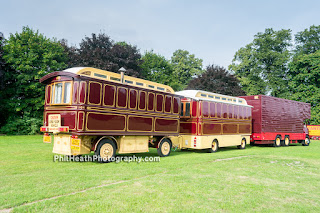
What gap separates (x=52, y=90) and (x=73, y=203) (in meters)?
7.32

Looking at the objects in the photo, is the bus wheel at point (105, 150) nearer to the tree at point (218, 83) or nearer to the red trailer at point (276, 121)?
the red trailer at point (276, 121)

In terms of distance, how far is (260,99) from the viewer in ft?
70.6

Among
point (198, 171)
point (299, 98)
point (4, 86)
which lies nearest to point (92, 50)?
point (4, 86)

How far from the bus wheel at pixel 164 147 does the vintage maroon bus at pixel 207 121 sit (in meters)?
0.63

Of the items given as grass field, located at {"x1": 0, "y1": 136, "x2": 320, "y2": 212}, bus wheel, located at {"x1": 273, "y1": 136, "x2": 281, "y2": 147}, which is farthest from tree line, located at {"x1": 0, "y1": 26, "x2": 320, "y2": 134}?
grass field, located at {"x1": 0, "y1": 136, "x2": 320, "y2": 212}

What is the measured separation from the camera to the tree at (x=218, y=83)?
3847 centimetres

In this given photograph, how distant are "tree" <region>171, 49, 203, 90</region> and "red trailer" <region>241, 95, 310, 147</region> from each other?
35702 millimetres

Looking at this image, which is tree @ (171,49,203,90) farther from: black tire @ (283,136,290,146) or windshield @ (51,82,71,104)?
windshield @ (51,82,71,104)

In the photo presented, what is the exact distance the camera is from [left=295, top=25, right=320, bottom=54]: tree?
49.2 m

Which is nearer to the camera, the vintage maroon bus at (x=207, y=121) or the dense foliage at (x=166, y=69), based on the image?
the vintage maroon bus at (x=207, y=121)

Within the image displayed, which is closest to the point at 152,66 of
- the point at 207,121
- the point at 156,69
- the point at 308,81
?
the point at 156,69

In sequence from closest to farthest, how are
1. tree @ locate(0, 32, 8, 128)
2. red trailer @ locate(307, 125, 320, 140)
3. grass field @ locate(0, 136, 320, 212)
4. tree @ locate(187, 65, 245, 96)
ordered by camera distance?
grass field @ locate(0, 136, 320, 212)
tree @ locate(0, 32, 8, 128)
red trailer @ locate(307, 125, 320, 140)
tree @ locate(187, 65, 245, 96)

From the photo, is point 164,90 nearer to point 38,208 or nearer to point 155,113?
point 155,113

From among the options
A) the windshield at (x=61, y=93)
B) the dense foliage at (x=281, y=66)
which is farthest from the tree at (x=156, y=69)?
the windshield at (x=61, y=93)
